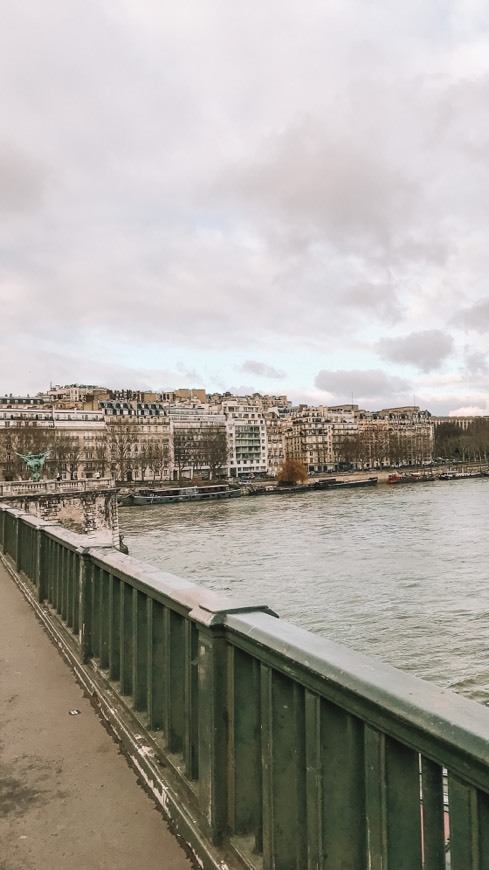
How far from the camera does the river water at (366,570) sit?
14.6 m

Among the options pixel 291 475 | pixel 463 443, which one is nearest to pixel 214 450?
pixel 291 475

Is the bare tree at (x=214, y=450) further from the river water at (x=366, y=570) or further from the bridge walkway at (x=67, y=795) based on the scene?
the bridge walkway at (x=67, y=795)

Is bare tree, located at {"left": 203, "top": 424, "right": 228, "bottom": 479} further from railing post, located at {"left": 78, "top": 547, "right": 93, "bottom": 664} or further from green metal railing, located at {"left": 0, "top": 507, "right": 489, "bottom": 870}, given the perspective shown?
green metal railing, located at {"left": 0, "top": 507, "right": 489, "bottom": 870}

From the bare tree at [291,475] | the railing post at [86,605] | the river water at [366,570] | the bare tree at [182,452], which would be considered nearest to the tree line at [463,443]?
the bare tree at [291,475]

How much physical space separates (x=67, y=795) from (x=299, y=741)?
1.56 meters

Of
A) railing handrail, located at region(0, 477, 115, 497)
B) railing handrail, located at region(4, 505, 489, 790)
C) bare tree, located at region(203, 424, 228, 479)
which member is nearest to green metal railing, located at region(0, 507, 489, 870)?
railing handrail, located at region(4, 505, 489, 790)

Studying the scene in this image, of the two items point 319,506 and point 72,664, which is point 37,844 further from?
point 319,506

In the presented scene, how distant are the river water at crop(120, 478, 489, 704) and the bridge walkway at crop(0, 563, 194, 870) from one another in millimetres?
8667

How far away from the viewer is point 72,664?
5.06m

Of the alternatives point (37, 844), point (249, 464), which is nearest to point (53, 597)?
point (37, 844)

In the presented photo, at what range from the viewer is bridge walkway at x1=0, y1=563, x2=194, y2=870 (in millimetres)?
2627

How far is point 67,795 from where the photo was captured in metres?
3.11

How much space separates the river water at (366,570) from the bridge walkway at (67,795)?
8667mm

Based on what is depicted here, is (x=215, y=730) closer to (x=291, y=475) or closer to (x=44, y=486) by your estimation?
(x=44, y=486)
